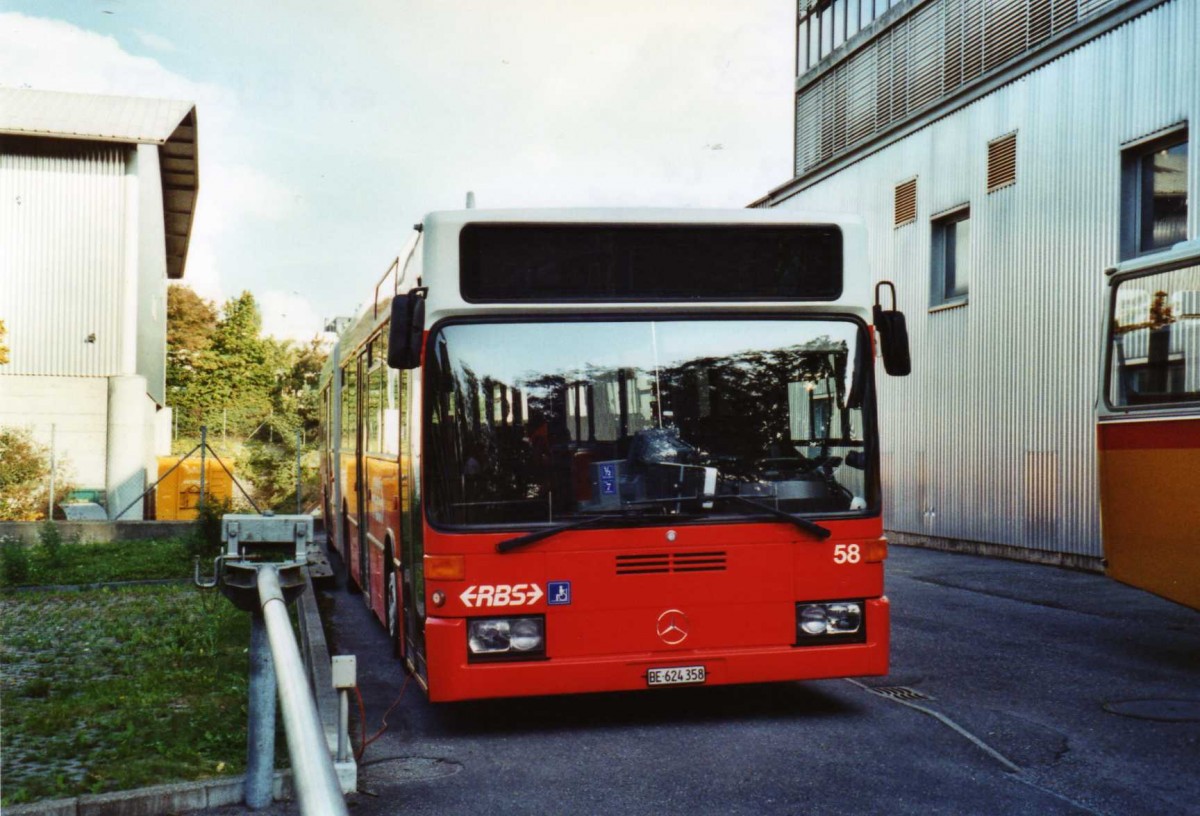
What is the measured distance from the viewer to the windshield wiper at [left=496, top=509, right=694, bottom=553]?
22.9 ft

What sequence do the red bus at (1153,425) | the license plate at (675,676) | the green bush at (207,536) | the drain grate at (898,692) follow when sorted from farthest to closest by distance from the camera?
1. the green bush at (207,536)
2. the red bus at (1153,425)
3. the drain grate at (898,692)
4. the license plate at (675,676)

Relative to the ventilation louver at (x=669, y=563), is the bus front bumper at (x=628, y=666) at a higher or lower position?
lower

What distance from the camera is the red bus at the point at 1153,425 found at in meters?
9.12

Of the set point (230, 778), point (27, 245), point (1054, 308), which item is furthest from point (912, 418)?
point (27, 245)

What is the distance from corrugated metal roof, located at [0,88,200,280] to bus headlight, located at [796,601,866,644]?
28.6 meters

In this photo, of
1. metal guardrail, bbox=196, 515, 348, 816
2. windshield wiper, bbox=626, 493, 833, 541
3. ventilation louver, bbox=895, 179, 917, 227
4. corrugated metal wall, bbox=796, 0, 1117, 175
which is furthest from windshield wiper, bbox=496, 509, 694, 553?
ventilation louver, bbox=895, 179, 917, 227

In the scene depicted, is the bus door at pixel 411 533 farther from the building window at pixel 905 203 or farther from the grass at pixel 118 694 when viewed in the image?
the building window at pixel 905 203

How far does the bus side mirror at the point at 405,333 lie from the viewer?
272 inches

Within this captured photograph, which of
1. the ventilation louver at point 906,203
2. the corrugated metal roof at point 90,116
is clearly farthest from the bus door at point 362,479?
the corrugated metal roof at point 90,116

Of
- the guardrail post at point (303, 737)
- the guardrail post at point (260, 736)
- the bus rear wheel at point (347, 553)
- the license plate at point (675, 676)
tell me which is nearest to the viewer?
the guardrail post at point (303, 737)

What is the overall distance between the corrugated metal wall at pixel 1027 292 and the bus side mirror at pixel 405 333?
9.73 m

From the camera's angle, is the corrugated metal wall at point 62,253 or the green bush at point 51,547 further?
the corrugated metal wall at point 62,253

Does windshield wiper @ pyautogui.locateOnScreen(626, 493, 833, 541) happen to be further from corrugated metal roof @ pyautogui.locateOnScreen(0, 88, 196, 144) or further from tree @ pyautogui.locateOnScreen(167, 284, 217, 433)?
tree @ pyautogui.locateOnScreen(167, 284, 217, 433)

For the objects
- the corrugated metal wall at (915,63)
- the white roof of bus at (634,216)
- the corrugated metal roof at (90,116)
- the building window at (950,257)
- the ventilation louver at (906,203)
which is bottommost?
the white roof of bus at (634,216)
